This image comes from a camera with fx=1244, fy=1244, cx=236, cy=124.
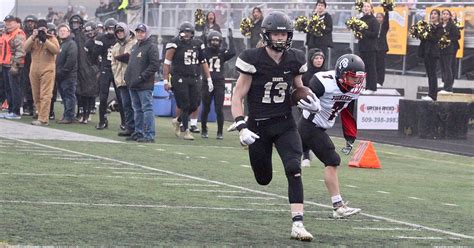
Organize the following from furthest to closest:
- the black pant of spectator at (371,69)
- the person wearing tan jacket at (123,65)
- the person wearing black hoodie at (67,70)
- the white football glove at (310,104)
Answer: the black pant of spectator at (371,69)
the person wearing black hoodie at (67,70)
the person wearing tan jacket at (123,65)
the white football glove at (310,104)

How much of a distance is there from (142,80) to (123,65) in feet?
5.53

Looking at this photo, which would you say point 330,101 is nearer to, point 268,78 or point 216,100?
point 268,78

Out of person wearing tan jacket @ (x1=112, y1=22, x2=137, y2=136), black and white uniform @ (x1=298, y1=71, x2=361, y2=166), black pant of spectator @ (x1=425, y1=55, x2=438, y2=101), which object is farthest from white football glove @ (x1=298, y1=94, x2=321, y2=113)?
black pant of spectator @ (x1=425, y1=55, x2=438, y2=101)

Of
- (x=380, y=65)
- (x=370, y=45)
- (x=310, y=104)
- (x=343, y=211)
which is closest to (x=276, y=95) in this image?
(x=310, y=104)

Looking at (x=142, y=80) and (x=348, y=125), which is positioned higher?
(x=348, y=125)

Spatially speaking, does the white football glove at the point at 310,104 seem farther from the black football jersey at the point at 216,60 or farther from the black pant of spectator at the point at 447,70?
the black pant of spectator at the point at 447,70

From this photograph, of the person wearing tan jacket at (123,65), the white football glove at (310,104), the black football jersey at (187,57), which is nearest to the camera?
the white football glove at (310,104)

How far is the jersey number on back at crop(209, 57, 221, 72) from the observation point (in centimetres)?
2173

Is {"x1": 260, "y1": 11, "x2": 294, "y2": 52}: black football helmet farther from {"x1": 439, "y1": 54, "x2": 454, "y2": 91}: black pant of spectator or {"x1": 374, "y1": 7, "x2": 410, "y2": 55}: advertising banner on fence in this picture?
{"x1": 374, "y1": 7, "x2": 410, "y2": 55}: advertising banner on fence

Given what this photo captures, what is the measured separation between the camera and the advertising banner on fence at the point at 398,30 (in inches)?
1138

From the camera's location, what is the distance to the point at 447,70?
25.1 metres

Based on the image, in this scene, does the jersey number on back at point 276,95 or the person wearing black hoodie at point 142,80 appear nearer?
the jersey number on back at point 276,95

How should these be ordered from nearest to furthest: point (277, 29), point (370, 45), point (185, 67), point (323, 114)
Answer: point (277, 29), point (323, 114), point (185, 67), point (370, 45)

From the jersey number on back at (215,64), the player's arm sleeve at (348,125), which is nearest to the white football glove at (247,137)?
the player's arm sleeve at (348,125)
